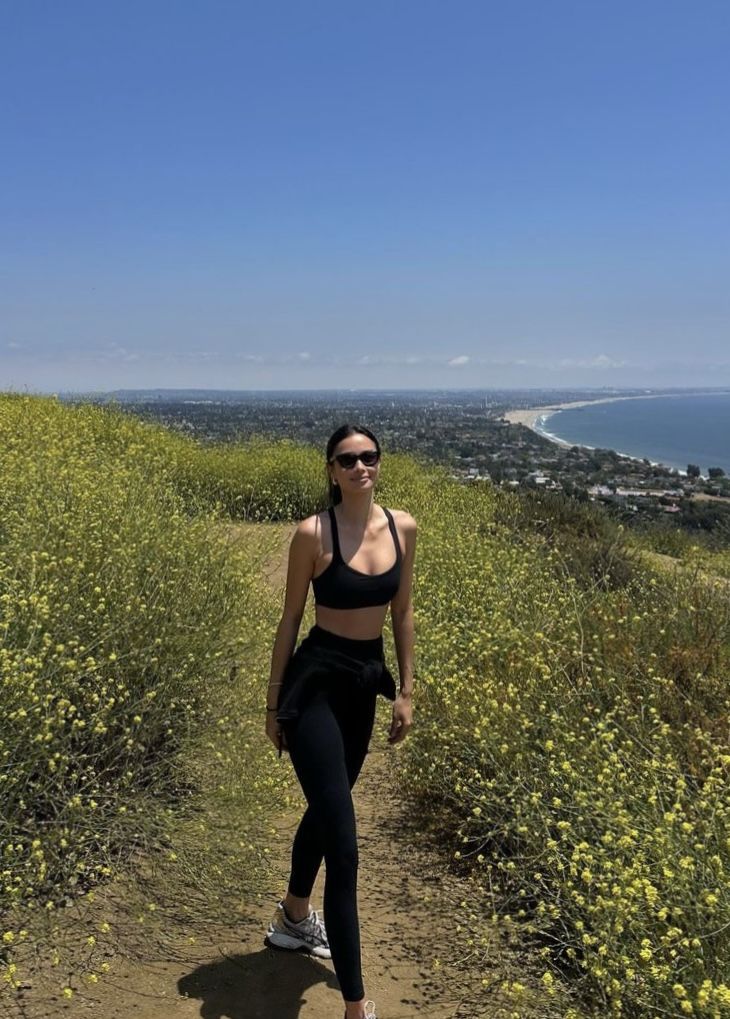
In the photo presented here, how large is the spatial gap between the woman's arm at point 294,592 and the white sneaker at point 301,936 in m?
0.91

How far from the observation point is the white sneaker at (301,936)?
2.89 metres

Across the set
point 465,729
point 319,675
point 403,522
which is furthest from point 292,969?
point 403,522

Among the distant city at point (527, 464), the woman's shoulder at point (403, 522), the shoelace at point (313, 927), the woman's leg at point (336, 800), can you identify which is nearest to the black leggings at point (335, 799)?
the woman's leg at point (336, 800)

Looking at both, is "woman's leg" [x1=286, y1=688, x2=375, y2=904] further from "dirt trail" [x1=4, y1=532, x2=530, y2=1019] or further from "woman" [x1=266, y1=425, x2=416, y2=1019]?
"dirt trail" [x1=4, y1=532, x2=530, y2=1019]

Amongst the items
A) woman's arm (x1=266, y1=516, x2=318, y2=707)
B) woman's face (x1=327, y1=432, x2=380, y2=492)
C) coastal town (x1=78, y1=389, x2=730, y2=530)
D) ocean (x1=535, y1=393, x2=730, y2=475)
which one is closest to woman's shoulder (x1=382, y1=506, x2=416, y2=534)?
woman's face (x1=327, y1=432, x2=380, y2=492)

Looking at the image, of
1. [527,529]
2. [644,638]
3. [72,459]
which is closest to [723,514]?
[527,529]

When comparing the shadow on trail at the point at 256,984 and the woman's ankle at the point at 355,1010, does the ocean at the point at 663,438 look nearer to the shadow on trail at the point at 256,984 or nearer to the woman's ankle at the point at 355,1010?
the shadow on trail at the point at 256,984

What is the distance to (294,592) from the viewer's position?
272 centimetres

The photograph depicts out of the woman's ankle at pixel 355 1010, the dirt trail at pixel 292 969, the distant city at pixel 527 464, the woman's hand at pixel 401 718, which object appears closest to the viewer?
the woman's ankle at pixel 355 1010

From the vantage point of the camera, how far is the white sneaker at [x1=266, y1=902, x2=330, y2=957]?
9.50 feet

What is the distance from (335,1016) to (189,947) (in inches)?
24.0

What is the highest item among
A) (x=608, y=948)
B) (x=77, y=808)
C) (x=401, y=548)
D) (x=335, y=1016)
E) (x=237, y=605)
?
(x=401, y=548)

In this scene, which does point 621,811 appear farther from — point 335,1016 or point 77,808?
point 77,808

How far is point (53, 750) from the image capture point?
9.59 feet
